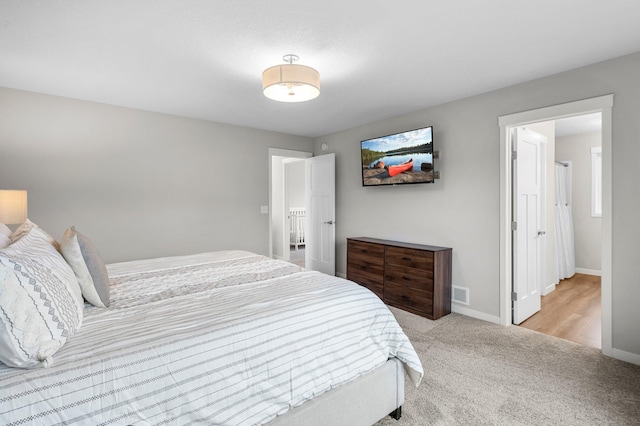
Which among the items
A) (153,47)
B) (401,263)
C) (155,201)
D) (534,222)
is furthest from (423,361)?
(155,201)

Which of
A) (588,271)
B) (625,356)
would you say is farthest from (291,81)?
(588,271)

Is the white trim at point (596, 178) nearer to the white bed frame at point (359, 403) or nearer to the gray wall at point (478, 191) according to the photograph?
the gray wall at point (478, 191)

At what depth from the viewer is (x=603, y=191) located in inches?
100

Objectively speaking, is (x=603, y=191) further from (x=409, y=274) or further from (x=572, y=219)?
(x=572, y=219)

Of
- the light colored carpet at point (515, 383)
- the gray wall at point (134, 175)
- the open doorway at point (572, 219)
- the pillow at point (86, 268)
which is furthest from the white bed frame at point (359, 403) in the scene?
the gray wall at point (134, 175)

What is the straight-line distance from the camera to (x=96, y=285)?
167 cm

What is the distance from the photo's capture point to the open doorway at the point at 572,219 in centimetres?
417

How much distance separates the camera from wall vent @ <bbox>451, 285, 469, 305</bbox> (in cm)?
356

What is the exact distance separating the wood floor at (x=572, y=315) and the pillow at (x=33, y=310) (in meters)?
3.80

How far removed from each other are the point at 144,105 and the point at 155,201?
116 cm

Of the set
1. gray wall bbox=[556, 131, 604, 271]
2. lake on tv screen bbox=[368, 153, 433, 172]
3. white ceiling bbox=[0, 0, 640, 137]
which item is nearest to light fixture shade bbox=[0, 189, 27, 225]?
white ceiling bbox=[0, 0, 640, 137]

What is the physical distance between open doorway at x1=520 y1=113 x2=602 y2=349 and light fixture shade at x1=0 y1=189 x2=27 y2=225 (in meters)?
5.20

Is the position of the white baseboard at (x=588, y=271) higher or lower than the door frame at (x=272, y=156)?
lower

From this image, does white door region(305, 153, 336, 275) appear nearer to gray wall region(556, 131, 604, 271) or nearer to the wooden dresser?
the wooden dresser
